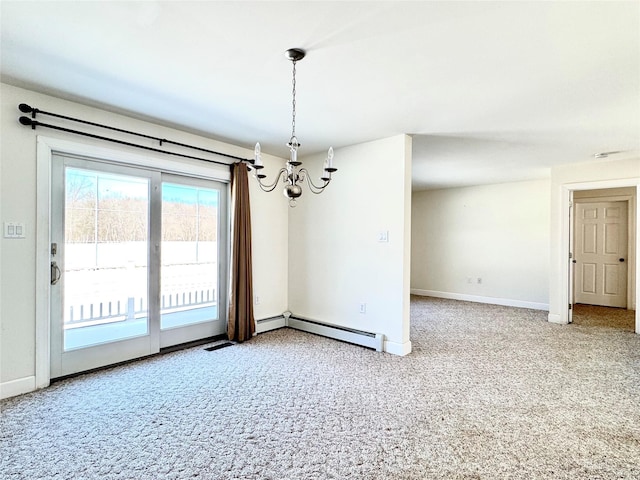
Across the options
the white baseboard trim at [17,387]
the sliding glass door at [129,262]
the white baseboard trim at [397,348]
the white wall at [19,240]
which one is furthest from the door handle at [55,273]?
the white baseboard trim at [397,348]

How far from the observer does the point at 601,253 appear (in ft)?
22.0

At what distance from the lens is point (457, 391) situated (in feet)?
9.34

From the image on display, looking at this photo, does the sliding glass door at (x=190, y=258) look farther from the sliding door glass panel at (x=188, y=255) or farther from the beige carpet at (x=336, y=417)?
the beige carpet at (x=336, y=417)

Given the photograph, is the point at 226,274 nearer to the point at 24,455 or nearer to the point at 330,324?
the point at 330,324

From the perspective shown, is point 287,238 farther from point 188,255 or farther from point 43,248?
point 43,248

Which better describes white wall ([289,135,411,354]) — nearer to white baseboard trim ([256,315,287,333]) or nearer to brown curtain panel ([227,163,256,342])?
white baseboard trim ([256,315,287,333])

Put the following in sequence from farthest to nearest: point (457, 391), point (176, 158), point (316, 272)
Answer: point (316, 272), point (176, 158), point (457, 391)

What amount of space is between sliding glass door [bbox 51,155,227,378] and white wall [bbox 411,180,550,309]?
5.21 meters

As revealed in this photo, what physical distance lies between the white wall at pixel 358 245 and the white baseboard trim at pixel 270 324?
0.80ft

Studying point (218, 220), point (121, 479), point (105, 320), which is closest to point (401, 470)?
point (121, 479)

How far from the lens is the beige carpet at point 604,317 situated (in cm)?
515

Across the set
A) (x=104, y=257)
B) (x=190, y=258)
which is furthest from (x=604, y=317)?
(x=104, y=257)

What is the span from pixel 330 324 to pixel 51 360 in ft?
9.57

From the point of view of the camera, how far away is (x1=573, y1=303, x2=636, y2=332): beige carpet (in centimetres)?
515
